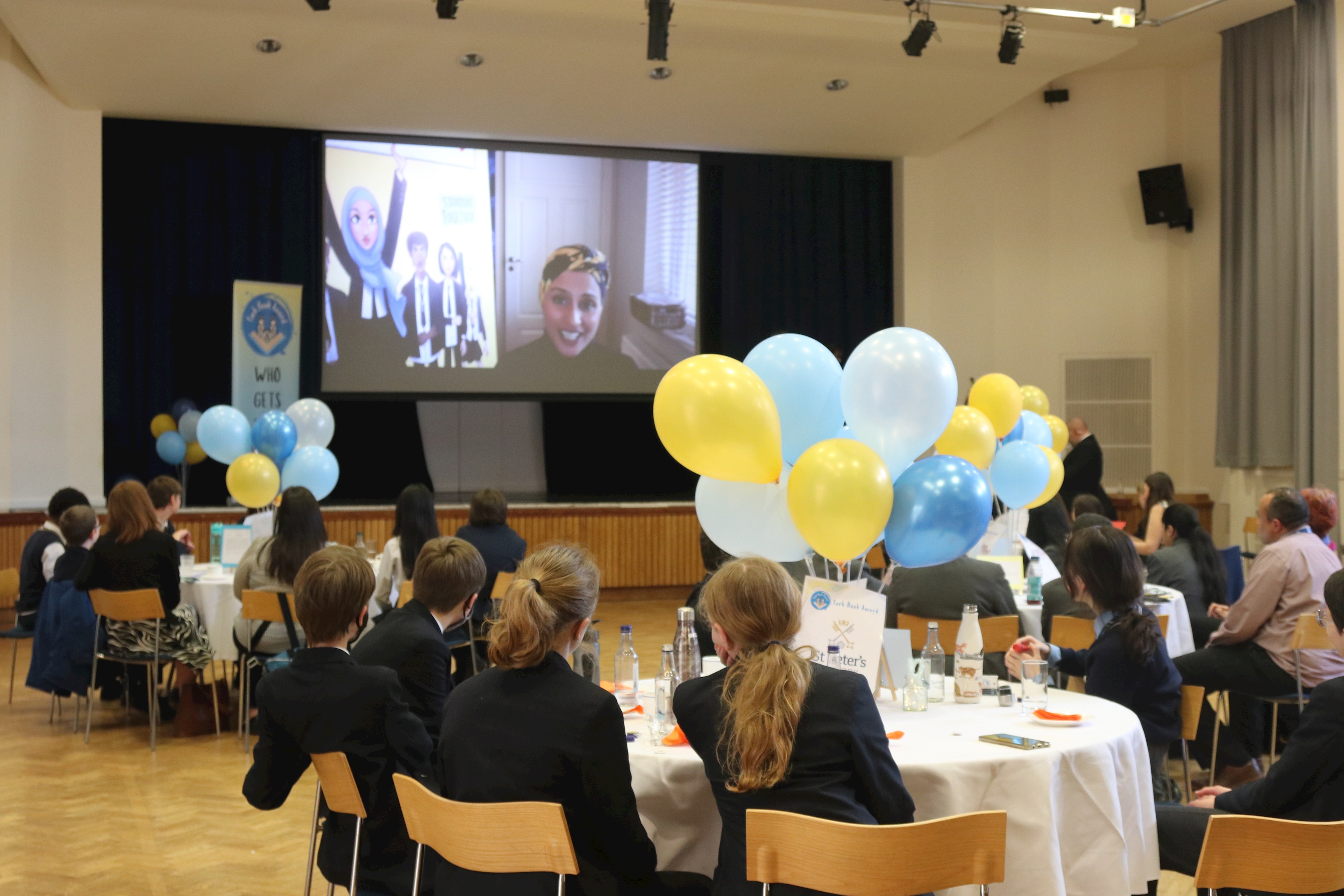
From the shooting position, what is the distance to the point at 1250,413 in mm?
9922

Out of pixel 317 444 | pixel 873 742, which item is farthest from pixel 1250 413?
pixel 873 742

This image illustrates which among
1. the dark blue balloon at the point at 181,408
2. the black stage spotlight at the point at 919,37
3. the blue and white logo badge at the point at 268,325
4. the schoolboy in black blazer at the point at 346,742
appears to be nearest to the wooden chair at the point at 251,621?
the schoolboy in black blazer at the point at 346,742

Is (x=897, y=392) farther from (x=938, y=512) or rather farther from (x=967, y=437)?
(x=967, y=437)

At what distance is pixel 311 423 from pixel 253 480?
1.08 metres

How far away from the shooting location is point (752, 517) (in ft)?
10.7

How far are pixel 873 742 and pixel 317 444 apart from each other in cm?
580

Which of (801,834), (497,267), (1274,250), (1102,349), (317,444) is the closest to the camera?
(801,834)

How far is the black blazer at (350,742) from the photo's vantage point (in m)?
2.60

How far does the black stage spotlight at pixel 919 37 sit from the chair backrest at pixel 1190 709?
5.71 metres

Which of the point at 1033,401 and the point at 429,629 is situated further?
the point at 1033,401

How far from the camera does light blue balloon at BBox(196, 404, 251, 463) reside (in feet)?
22.3

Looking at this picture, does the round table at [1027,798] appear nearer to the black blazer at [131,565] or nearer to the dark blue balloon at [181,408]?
the black blazer at [131,565]

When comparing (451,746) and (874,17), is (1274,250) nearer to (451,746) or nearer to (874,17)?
(874,17)

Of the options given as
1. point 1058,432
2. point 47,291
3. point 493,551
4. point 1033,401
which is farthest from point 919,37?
point 47,291
